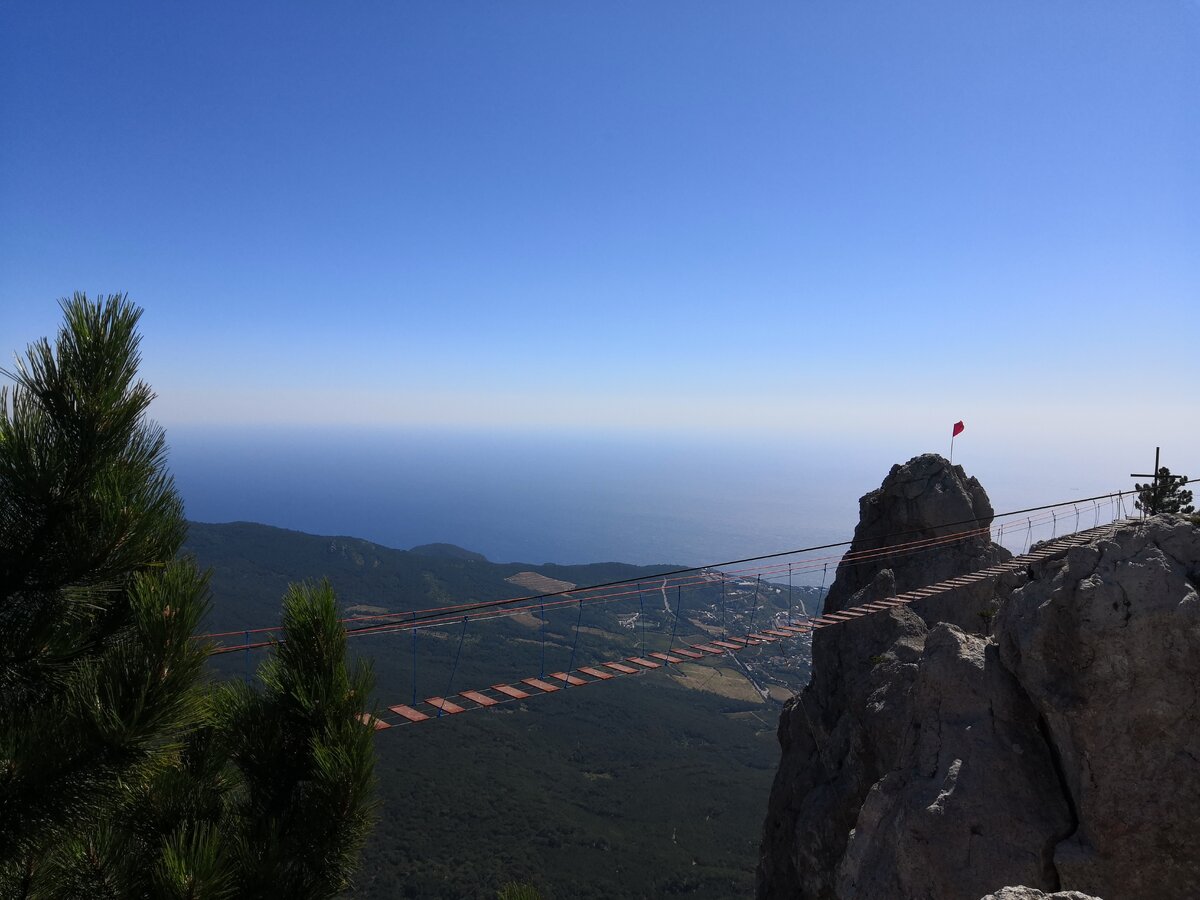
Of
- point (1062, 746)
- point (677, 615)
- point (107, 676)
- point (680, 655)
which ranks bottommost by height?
point (1062, 746)

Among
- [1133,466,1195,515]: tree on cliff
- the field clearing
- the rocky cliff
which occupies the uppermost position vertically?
[1133,466,1195,515]: tree on cliff

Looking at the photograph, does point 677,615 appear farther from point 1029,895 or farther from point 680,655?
point 1029,895

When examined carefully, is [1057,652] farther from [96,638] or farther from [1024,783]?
[96,638]

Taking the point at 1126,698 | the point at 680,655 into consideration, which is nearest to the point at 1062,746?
the point at 1126,698

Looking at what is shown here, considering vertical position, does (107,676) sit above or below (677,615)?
above

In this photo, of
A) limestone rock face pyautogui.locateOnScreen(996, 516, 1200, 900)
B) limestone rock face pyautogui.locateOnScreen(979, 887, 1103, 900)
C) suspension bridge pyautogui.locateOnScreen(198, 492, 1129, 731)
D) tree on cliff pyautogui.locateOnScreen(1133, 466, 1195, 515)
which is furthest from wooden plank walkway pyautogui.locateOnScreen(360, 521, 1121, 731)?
limestone rock face pyautogui.locateOnScreen(979, 887, 1103, 900)

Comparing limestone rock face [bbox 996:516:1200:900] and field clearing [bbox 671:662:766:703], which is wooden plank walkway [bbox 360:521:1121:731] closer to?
limestone rock face [bbox 996:516:1200:900]

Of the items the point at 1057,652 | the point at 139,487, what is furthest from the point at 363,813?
the point at 1057,652
